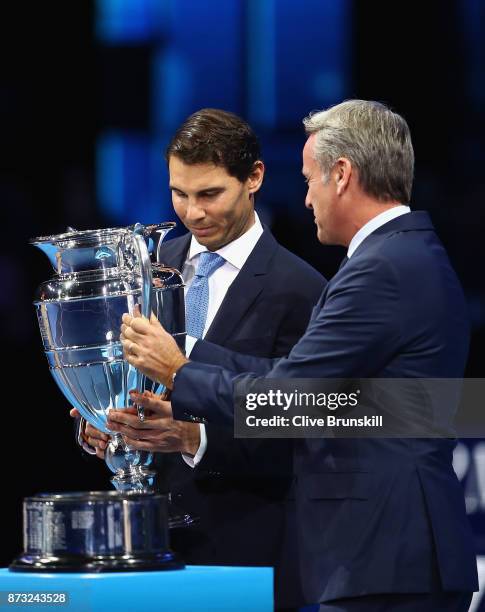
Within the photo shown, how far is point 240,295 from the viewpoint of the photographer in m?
2.65

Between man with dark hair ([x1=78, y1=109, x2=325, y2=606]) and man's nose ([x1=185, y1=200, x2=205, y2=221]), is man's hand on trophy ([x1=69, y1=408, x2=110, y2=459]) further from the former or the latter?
man's nose ([x1=185, y1=200, x2=205, y2=221])

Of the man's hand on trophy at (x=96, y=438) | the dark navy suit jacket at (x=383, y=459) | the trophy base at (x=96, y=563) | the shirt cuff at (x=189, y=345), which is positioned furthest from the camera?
the man's hand on trophy at (x=96, y=438)

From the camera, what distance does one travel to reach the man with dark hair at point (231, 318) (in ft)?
8.30

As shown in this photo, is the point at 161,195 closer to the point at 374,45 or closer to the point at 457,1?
the point at 374,45

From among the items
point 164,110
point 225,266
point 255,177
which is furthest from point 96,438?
point 164,110

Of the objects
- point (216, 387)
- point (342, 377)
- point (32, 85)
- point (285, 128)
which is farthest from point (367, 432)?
point (32, 85)

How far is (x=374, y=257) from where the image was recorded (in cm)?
224

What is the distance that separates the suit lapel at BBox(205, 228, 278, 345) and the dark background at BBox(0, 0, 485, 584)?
3.92 feet

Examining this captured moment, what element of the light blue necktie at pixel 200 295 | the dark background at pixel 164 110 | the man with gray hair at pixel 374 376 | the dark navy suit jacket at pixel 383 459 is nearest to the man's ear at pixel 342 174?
the man with gray hair at pixel 374 376

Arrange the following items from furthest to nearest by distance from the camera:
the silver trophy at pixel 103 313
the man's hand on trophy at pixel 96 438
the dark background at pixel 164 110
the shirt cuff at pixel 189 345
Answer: the dark background at pixel 164 110 < the man's hand on trophy at pixel 96 438 < the shirt cuff at pixel 189 345 < the silver trophy at pixel 103 313

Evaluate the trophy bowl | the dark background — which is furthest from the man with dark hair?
the dark background

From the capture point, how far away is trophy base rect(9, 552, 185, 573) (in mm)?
1954

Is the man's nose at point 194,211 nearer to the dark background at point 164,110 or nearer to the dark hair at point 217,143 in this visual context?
the dark hair at point 217,143

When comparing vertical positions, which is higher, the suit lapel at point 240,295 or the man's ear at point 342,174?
the man's ear at point 342,174
